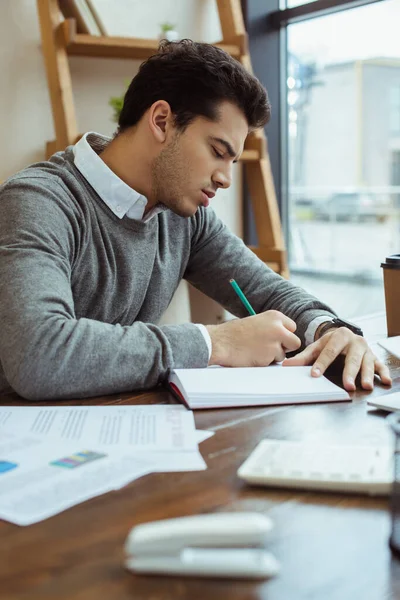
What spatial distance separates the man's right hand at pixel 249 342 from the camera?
1.19 m

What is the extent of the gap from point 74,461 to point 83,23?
6.10 ft

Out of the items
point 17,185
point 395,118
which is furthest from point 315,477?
point 395,118

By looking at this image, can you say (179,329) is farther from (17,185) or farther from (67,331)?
(17,185)

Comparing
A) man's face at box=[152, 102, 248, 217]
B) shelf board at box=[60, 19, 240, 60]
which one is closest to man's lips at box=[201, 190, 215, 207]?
man's face at box=[152, 102, 248, 217]

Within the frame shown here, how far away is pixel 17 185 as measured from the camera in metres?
1.28

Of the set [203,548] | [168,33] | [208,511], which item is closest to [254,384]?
[208,511]

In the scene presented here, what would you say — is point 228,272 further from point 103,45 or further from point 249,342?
point 103,45

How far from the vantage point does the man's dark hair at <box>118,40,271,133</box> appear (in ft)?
4.80

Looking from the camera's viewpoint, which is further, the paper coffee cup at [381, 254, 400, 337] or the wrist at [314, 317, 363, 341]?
the paper coffee cup at [381, 254, 400, 337]

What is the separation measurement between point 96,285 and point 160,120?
0.39 m

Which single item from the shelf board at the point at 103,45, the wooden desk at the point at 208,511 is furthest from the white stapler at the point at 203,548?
the shelf board at the point at 103,45

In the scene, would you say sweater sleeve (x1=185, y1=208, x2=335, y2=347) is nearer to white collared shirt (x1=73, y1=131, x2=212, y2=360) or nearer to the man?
the man

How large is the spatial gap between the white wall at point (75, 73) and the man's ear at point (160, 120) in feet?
2.92

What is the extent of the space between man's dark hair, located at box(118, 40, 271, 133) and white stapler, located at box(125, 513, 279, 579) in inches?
43.1
